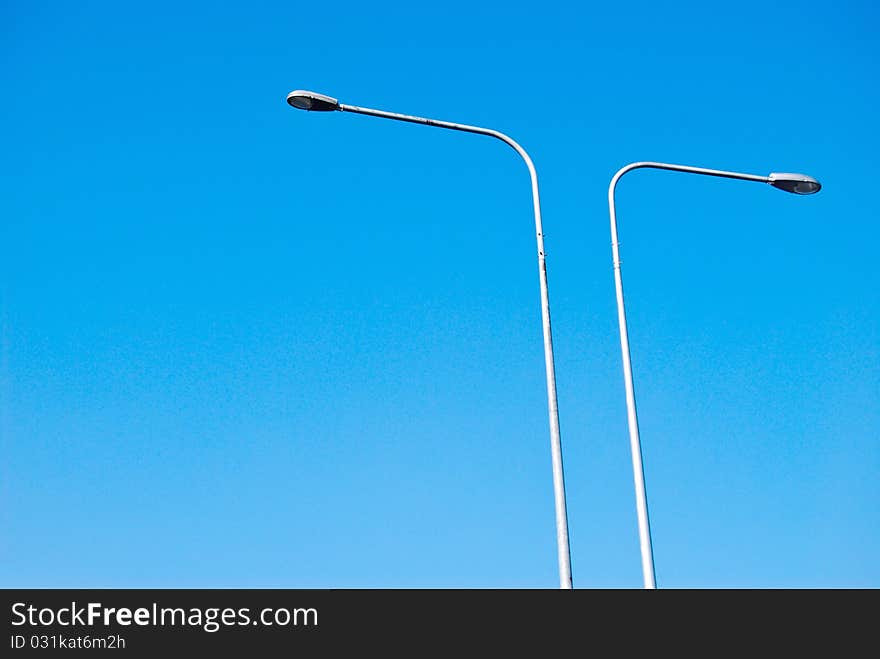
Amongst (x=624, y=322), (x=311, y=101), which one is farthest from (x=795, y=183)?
(x=311, y=101)

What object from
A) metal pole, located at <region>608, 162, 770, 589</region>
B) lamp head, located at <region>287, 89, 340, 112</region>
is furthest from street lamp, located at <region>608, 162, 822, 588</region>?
lamp head, located at <region>287, 89, 340, 112</region>

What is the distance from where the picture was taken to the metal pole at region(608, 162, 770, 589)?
15.6 m

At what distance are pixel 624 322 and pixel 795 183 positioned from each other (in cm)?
422

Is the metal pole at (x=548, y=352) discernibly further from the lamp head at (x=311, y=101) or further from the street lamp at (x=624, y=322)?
the street lamp at (x=624, y=322)

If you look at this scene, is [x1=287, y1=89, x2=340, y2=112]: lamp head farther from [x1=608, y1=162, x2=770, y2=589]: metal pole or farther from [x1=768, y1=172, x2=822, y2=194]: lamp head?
[x1=768, y1=172, x2=822, y2=194]: lamp head

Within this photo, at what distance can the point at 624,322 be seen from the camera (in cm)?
1733

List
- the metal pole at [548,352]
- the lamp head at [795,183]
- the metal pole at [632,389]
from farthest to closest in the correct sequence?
the lamp head at [795,183] → the metal pole at [632,389] → the metal pole at [548,352]

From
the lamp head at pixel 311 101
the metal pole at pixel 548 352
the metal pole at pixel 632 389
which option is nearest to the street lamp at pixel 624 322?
the metal pole at pixel 632 389

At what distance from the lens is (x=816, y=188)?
61.7 ft

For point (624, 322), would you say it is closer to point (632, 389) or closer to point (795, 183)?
point (632, 389)

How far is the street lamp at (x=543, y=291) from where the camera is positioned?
14203 millimetres
